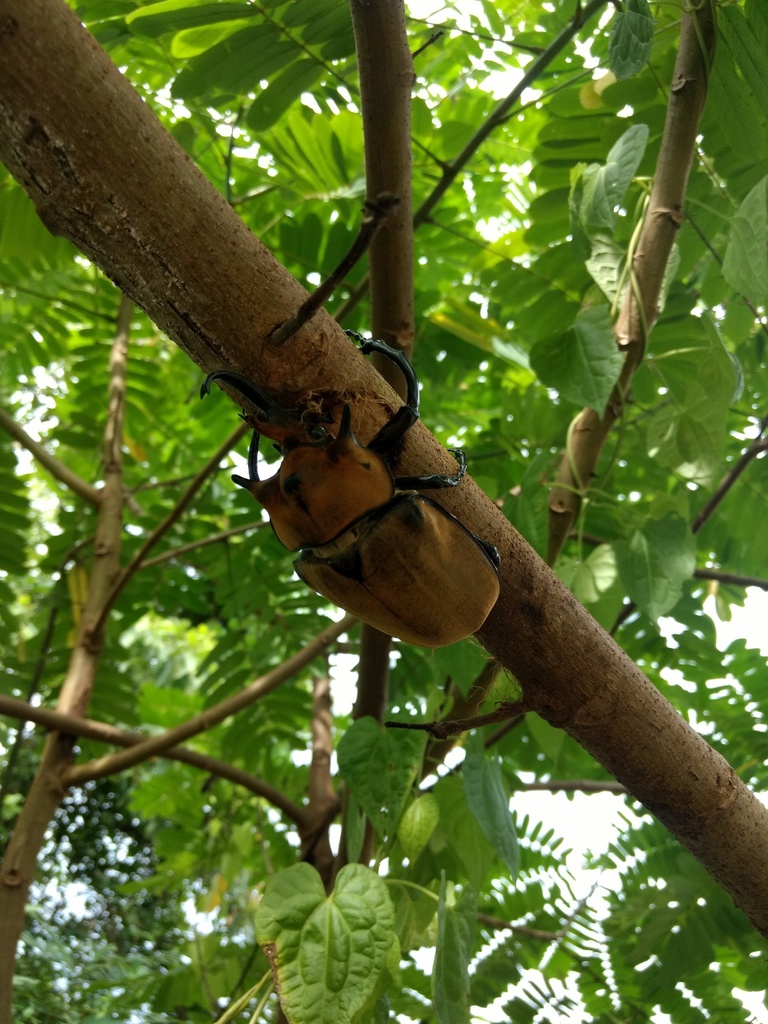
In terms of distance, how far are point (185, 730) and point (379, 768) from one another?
397 mm

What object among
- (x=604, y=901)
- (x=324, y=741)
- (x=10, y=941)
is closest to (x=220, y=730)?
(x=324, y=741)

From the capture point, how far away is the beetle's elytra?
2.06 ft

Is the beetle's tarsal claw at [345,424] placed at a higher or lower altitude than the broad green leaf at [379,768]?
higher

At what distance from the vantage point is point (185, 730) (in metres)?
1.26

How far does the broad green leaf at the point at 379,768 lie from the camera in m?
0.98

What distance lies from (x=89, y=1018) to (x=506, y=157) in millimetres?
1843

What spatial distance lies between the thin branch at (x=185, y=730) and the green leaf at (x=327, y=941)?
1.42 ft

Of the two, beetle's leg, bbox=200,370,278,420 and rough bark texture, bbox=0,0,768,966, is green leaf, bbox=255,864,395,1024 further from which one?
beetle's leg, bbox=200,370,278,420

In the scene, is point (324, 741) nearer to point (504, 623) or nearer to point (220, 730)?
point (220, 730)

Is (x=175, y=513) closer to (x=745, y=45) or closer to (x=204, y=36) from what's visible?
(x=204, y=36)

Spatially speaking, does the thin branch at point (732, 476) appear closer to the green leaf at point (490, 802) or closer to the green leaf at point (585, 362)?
the green leaf at point (585, 362)

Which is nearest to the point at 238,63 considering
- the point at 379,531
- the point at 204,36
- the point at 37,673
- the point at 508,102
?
the point at 204,36

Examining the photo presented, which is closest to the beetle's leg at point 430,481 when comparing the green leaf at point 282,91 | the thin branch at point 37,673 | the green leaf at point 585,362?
the green leaf at point 585,362

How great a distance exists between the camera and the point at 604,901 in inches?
53.6
